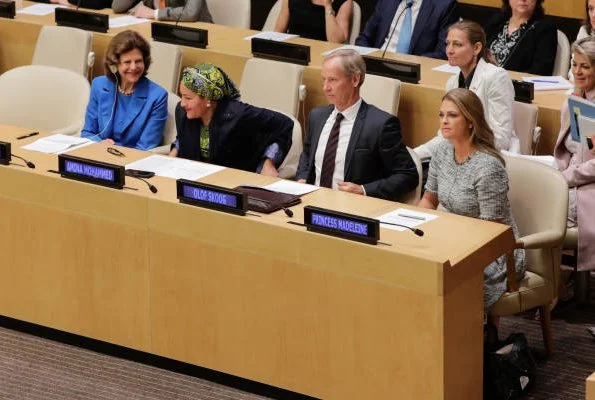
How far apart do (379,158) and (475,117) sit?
0.60 meters

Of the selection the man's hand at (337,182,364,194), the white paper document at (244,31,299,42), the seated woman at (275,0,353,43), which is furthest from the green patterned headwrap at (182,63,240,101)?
the seated woman at (275,0,353,43)

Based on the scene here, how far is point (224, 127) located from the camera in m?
5.38

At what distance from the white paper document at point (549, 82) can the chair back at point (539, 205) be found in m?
1.28

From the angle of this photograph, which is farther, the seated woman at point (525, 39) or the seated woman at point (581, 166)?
the seated woman at point (525, 39)

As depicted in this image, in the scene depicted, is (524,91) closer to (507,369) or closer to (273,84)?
(273,84)

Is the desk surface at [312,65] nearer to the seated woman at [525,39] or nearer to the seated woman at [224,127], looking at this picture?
the seated woman at [525,39]

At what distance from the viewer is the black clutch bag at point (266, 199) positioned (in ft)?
14.7

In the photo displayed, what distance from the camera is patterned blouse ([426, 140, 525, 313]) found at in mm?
4586

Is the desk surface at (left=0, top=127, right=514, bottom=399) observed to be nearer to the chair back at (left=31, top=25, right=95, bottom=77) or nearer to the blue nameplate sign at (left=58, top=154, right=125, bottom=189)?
the blue nameplate sign at (left=58, top=154, right=125, bottom=189)

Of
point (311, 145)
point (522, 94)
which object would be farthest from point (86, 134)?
point (522, 94)

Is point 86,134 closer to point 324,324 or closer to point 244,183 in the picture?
point 244,183

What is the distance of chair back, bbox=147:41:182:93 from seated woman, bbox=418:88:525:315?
7.58 ft

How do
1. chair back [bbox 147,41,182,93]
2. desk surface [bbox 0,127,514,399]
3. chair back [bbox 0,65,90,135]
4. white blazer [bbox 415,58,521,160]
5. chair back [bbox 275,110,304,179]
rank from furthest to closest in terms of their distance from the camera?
chair back [bbox 147,41,182,93]
chair back [bbox 0,65,90,135]
white blazer [bbox 415,58,521,160]
chair back [bbox 275,110,304,179]
desk surface [bbox 0,127,514,399]

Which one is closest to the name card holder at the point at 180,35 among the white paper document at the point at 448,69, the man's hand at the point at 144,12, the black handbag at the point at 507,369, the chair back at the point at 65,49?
the chair back at the point at 65,49
